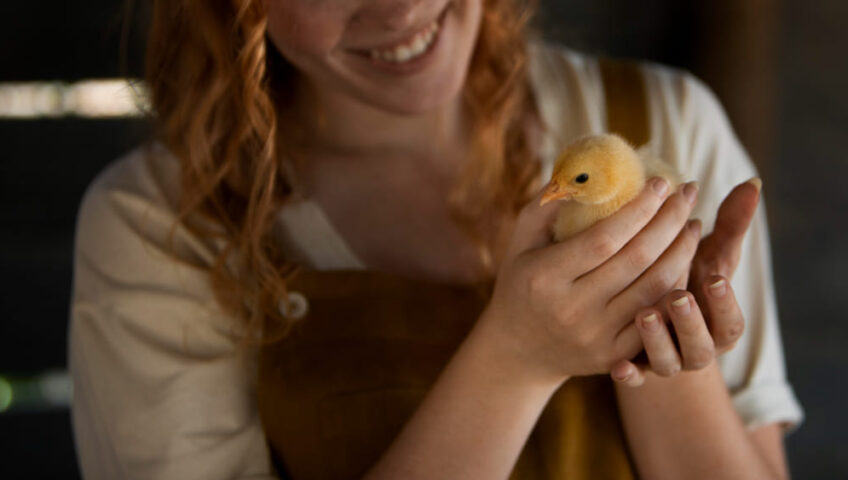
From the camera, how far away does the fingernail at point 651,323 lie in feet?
2.54

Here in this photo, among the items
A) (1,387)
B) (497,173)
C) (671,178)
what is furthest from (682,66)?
(1,387)

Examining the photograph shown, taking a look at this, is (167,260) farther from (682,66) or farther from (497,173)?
(682,66)

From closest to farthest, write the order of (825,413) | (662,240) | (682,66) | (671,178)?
(662,240)
(671,178)
(682,66)
(825,413)

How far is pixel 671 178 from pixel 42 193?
79.0 inches

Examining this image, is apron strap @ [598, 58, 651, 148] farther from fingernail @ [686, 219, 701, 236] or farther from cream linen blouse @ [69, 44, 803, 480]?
fingernail @ [686, 219, 701, 236]

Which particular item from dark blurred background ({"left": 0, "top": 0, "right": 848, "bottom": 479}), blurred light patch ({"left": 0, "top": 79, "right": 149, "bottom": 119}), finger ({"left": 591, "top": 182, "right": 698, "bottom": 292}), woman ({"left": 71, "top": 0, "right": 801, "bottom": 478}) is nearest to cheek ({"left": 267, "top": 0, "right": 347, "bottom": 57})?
woman ({"left": 71, "top": 0, "right": 801, "bottom": 478})

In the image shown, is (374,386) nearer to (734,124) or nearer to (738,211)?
(738,211)

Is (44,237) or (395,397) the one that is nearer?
(395,397)

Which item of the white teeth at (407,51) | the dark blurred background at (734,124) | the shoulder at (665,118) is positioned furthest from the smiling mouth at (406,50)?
the dark blurred background at (734,124)

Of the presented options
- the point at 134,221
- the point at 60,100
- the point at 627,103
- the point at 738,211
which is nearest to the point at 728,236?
the point at 738,211

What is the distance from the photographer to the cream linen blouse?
1.07 m

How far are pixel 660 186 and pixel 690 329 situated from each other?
14 centimetres

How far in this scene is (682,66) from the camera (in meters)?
2.57

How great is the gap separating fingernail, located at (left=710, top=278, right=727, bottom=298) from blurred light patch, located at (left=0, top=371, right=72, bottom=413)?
2.15 meters
